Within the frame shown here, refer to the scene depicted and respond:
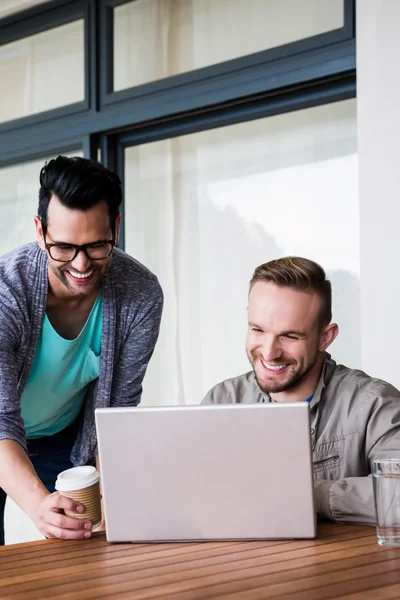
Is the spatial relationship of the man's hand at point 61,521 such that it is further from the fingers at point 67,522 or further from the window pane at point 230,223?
the window pane at point 230,223

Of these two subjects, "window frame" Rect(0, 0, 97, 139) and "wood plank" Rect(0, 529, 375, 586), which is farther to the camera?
"window frame" Rect(0, 0, 97, 139)

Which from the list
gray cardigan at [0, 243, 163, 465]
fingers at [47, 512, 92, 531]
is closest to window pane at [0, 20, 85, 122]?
gray cardigan at [0, 243, 163, 465]

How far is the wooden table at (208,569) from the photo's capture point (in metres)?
1.23

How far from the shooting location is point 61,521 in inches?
64.0

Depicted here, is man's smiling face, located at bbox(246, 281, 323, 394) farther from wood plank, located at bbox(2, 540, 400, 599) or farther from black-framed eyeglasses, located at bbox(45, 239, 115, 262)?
wood plank, located at bbox(2, 540, 400, 599)

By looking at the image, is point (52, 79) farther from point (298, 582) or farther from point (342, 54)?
point (298, 582)

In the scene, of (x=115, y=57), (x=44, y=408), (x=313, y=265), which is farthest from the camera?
(x=115, y=57)

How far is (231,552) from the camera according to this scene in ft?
4.76

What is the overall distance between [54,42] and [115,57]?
0.37 metres

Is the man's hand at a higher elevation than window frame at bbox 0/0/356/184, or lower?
lower

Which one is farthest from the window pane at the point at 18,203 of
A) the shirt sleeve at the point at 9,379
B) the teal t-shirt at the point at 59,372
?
the shirt sleeve at the point at 9,379

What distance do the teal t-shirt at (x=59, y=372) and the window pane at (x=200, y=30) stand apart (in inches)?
56.4

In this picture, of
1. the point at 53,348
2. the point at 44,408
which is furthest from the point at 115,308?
the point at 44,408

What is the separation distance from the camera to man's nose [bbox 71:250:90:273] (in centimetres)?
206
